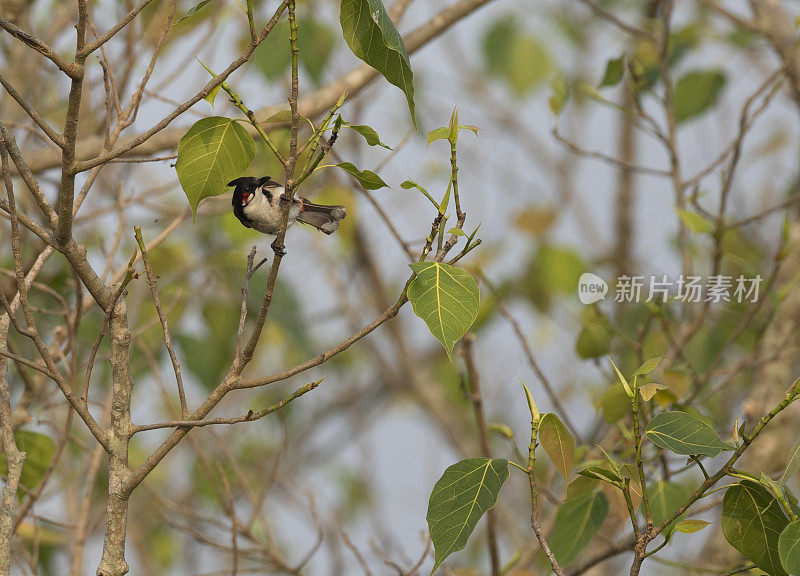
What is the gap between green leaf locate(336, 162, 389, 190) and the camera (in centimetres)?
55

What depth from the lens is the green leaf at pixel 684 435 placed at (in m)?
0.53

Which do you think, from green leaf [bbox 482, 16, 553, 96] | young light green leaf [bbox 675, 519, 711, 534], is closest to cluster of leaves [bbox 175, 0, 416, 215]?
young light green leaf [bbox 675, 519, 711, 534]

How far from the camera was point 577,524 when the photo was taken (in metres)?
0.74

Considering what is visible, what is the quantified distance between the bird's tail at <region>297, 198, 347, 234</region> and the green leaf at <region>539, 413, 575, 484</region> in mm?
232

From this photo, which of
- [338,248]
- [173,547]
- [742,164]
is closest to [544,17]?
[742,164]

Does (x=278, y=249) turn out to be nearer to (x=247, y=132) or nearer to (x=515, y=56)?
(x=247, y=132)

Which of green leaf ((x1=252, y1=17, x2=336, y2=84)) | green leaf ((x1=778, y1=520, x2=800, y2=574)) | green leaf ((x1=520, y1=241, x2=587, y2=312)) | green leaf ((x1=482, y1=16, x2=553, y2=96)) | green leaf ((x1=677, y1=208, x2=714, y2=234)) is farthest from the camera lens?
green leaf ((x1=482, y1=16, x2=553, y2=96))

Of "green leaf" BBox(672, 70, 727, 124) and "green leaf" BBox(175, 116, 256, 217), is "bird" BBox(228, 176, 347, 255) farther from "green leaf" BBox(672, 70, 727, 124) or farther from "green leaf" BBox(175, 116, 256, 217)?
"green leaf" BBox(672, 70, 727, 124)

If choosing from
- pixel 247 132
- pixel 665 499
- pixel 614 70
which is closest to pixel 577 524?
pixel 665 499

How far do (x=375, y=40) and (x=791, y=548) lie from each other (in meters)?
0.42

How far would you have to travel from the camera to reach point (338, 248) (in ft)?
7.20

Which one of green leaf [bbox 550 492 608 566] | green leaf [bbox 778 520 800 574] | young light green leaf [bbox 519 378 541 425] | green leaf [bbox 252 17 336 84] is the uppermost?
green leaf [bbox 252 17 336 84]

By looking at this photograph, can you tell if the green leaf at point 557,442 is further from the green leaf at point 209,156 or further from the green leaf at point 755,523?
the green leaf at point 209,156

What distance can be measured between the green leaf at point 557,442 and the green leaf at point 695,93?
1.05 m
